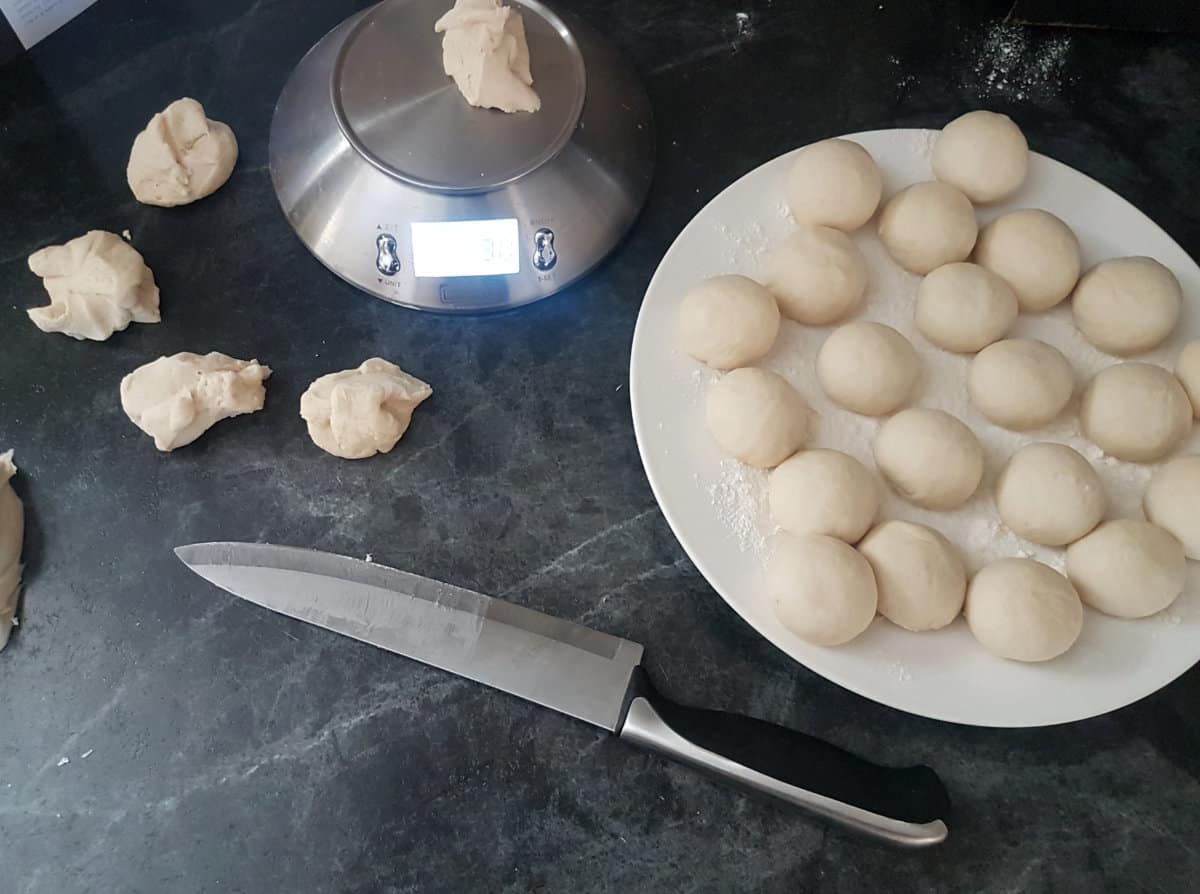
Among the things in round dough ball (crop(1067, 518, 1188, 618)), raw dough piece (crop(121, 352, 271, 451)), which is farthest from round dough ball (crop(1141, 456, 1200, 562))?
raw dough piece (crop(121, 352, 271, 451))

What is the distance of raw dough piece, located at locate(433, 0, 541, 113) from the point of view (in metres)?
1.11

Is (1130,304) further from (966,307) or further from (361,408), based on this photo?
(361,408)

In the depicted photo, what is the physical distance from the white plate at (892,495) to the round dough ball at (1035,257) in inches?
1.8

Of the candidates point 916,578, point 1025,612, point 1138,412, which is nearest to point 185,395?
point 916,578

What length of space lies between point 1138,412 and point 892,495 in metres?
0.27

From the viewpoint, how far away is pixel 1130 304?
108 centimetres

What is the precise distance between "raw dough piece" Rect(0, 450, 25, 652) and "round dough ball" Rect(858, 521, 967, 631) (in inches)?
37.1

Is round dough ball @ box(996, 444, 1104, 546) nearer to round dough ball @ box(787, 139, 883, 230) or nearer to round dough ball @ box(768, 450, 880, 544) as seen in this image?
round dough ball @ box(768, 450, 880, 544)

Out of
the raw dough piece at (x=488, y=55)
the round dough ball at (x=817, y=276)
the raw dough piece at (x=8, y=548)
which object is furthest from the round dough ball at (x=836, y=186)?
the raw dough piece at (x=8, y=548)

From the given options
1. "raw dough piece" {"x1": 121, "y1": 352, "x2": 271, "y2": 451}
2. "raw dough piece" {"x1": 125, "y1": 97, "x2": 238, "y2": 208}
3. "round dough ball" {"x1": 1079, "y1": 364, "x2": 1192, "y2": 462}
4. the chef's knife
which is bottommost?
the chef's knife

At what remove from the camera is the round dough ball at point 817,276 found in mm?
1088

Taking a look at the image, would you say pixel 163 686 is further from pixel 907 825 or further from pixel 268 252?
pixel 907 825

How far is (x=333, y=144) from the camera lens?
3.84ft

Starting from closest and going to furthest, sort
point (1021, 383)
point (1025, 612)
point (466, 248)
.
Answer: point (1025, 612)
point (1021, 383)
point (466, 248)
